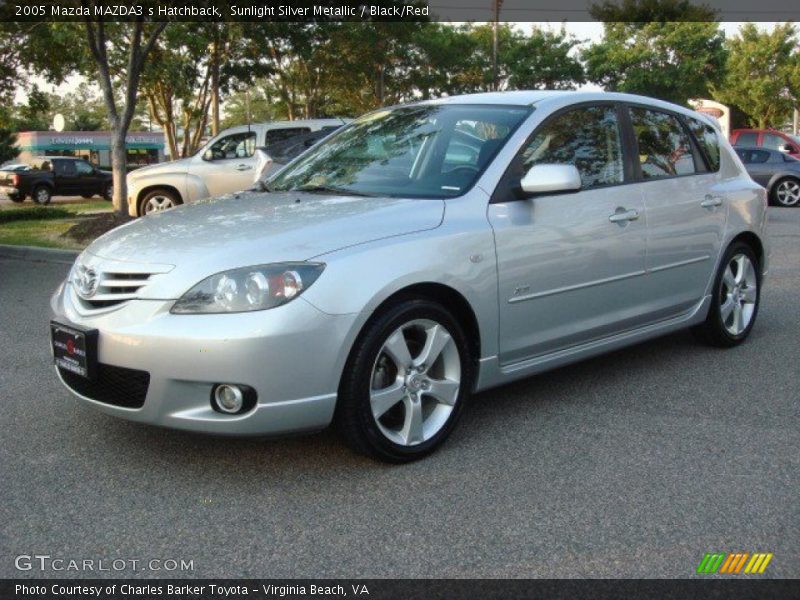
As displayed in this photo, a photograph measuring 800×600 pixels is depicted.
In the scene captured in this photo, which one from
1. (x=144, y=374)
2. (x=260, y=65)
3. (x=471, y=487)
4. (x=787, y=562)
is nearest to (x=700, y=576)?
(x=787, y=562)

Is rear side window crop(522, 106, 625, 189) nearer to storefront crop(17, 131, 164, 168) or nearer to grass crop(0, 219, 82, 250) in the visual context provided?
grass crop(0, 219, 82, 250)

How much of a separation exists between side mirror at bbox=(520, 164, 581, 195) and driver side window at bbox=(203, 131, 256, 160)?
33.1 feet

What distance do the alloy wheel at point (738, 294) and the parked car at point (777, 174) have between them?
44.3 ft

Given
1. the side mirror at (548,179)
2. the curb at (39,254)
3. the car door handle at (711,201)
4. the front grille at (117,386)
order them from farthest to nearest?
1. the curb at (39,254)
2. the car door handle at (711,201)
3. the side mirror at (548,179)
4. the front grille at (117,386)

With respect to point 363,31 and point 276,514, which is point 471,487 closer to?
point 276,514

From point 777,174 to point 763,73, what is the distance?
107 ft

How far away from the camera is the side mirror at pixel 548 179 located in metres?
4.14

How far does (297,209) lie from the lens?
161 inches

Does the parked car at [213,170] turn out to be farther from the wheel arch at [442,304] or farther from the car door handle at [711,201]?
the wheel arch at [442,304]

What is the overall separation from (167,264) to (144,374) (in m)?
0.45

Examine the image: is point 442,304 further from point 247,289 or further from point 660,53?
point 660,53

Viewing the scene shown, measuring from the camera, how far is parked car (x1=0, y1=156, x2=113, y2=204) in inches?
1073

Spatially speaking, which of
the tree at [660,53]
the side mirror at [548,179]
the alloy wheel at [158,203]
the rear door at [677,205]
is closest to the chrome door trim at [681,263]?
the rear door at [677,205]

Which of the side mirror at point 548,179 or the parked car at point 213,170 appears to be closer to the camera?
the side mirror at point 548,179
